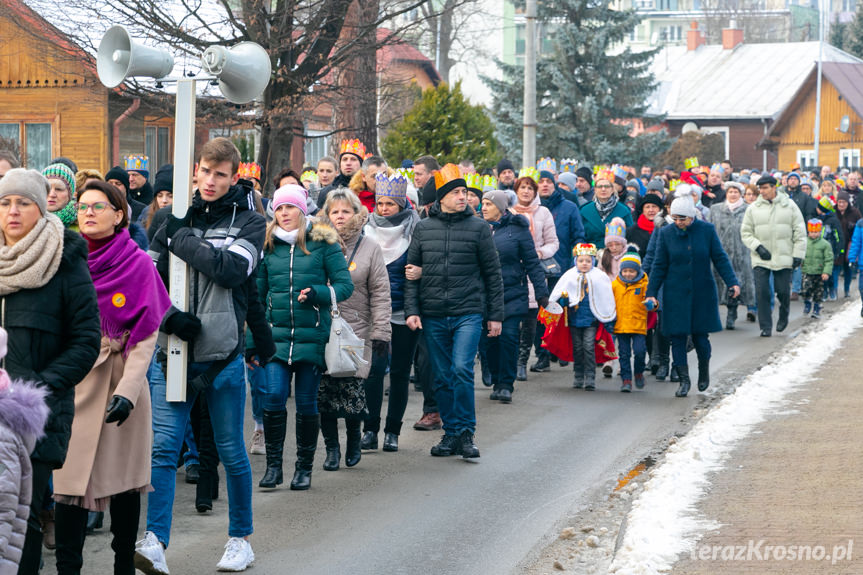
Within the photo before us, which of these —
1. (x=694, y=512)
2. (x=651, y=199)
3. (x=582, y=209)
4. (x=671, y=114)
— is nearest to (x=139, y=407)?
(x=694, y=512)

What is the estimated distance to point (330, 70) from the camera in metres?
19.1

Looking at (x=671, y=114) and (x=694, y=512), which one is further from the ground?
(x=671, y=114)

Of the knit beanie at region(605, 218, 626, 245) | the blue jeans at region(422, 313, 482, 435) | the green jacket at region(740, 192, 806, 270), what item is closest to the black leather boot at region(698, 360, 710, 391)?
the knit beanie at region(605, 218, 626, 245)

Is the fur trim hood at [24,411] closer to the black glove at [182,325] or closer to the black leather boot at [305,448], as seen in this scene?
the black glove at [182,325]

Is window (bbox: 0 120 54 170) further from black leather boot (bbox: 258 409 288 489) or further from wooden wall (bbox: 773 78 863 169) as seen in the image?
wooden wall (bbox: 773 78 863 169)

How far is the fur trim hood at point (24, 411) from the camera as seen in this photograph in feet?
15.8

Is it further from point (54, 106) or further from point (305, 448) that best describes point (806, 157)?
point (305, 448)

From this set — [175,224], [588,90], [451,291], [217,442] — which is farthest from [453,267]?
[588,90]

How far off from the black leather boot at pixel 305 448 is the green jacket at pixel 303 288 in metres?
0.40

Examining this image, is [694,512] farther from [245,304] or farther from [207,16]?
[207,16]

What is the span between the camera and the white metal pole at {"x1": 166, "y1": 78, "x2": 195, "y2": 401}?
6.52 meters

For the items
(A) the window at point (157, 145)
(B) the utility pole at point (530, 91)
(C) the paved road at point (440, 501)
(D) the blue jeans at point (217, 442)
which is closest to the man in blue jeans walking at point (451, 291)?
(C) the paved road at point (440, 501)

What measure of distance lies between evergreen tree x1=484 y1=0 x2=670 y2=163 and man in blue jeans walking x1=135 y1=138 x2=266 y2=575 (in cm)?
3326

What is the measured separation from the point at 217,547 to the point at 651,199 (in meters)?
8.85
